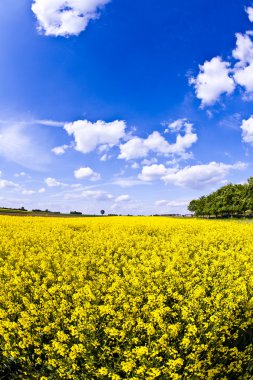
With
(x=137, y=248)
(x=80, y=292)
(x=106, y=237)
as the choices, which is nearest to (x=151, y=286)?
(x=80, y=292)

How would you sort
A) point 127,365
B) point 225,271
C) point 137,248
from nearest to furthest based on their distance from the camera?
point 127,365, point 225,271, point 137,248

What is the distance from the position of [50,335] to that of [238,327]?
10.9ft

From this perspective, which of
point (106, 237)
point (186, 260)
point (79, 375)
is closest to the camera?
point (79, 375)

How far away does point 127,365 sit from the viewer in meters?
4.59

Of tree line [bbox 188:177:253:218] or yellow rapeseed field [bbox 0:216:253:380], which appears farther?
tree line [bbox 188:177:253:218]

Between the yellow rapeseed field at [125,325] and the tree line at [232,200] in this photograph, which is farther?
the tree line at [232,200]

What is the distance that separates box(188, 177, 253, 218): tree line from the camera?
242 ft

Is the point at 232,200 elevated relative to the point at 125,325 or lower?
elevated

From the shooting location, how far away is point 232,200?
83.4m

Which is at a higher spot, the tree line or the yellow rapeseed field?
the tree line

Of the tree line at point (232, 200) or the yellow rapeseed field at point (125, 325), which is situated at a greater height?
the tree line at point (232, 200)

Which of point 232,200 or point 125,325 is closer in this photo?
point 125,325

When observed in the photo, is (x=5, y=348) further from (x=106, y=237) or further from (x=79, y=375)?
(x=106, y=237)

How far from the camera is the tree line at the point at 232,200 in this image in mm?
73625
